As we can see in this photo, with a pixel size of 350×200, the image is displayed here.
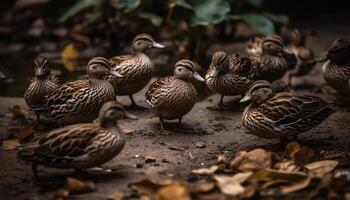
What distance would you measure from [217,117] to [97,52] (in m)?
5.99

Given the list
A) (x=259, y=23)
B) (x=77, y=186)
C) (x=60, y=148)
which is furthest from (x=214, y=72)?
(x=259, y=23)

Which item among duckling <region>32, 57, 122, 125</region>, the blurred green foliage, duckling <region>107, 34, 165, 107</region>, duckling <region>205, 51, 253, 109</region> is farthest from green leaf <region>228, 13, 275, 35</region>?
duckling <region>32, 57, 122, 125</region>

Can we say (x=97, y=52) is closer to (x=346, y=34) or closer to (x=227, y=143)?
(x=346, y=34)

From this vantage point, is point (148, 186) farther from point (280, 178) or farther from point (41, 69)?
point (41, 69)

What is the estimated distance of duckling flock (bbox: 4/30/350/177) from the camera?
6.93m

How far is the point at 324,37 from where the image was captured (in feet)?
50.6

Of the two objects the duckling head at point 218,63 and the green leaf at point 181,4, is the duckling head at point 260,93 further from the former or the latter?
the green leaf at point 181,4

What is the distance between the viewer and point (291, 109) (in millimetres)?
7988

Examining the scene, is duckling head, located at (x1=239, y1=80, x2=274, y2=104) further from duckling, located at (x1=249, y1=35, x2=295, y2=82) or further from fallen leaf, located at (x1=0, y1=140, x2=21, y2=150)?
fallen leaf, located at (x1=0, y1=140, x2=21, y2=150)

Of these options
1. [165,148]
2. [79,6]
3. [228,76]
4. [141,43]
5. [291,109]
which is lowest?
[165,148]

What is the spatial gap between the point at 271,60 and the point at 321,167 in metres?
4.37

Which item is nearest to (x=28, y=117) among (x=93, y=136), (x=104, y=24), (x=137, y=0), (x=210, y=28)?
(x=93, y=136)

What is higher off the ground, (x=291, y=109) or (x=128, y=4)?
(x=128, y=4)

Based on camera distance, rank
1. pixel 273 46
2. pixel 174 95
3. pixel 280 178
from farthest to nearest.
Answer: pixel 273 46 → pixel 174 95 → pixel 280 178
